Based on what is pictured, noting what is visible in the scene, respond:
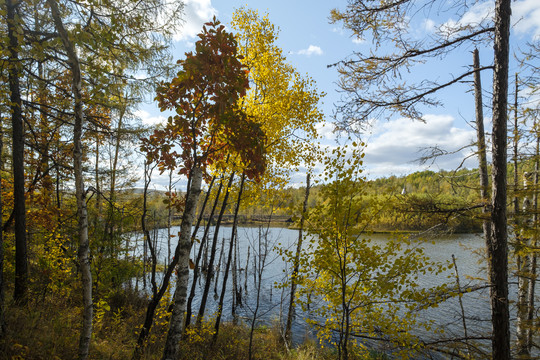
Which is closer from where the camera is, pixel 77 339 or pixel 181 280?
pixel 181 280

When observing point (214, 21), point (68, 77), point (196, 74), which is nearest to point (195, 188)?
point (196, 74)

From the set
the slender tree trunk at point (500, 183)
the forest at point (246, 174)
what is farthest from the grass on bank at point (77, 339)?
the slender tree trunk at point (500, 183)

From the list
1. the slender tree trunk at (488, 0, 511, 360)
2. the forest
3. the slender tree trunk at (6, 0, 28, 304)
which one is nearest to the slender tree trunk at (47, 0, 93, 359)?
the forest

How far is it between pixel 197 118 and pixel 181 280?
78.6 inches

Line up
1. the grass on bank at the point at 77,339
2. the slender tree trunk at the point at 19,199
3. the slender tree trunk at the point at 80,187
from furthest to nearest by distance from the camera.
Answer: the slender tree trunk at the point at 19,199 < the grass on bank at the point at 77,339 < the slender tree trunk at the point at 80,187

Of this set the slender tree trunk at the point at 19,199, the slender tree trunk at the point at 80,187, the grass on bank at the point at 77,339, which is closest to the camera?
the slender tree trunk at the point at 80,187

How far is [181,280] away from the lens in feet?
10.6

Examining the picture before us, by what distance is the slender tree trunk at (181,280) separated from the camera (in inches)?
124

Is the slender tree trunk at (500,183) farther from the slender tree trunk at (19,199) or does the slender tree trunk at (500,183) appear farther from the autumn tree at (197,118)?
the slender tree trunk at (19,199)

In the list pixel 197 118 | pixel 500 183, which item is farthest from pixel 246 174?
pixel 500 183

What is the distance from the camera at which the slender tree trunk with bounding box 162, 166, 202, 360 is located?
10.3ft

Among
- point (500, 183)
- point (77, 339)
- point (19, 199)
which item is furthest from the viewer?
point (19, 199)

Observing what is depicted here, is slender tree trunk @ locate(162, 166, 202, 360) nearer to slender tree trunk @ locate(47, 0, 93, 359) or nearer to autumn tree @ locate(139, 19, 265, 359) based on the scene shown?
autumn tree @ locate(139, 19, 265, 359)

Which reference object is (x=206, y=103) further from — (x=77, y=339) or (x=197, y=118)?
(x=77, y=339)
